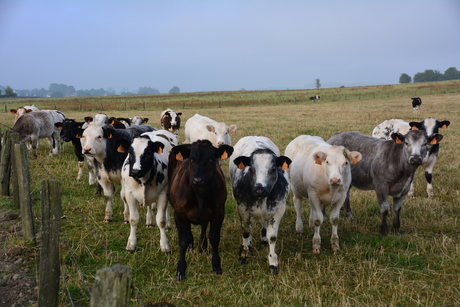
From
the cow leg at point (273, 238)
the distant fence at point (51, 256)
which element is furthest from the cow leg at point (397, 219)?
the distant fence at point (51, 256)

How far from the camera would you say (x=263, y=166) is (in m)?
5.52

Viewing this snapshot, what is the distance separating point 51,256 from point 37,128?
35.8 ft

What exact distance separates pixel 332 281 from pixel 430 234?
2883mm

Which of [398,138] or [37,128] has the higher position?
[37,128]

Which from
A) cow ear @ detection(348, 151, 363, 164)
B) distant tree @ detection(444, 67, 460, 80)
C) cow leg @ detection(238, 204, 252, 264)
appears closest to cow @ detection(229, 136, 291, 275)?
cow leg @ detection(238, 204, 252, 264)

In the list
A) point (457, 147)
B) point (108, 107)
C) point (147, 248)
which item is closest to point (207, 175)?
point (147, 248)

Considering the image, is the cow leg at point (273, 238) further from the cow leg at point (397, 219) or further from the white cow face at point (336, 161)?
the cow leg at point (397, 219)

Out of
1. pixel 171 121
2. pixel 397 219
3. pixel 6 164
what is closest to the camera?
pixel 397 219

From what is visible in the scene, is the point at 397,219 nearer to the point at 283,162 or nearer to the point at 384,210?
the point at 384,210

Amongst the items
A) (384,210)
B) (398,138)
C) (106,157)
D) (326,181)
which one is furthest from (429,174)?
(106,157)

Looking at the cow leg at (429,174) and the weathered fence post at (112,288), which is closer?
the weathered fence post at (112,288)

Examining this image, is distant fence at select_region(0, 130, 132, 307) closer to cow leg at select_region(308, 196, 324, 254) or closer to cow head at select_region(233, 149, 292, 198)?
cow head at select_region(233, 149, 292, 198)

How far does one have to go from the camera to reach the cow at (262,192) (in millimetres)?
5453

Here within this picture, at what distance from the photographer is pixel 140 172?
5.86 m
